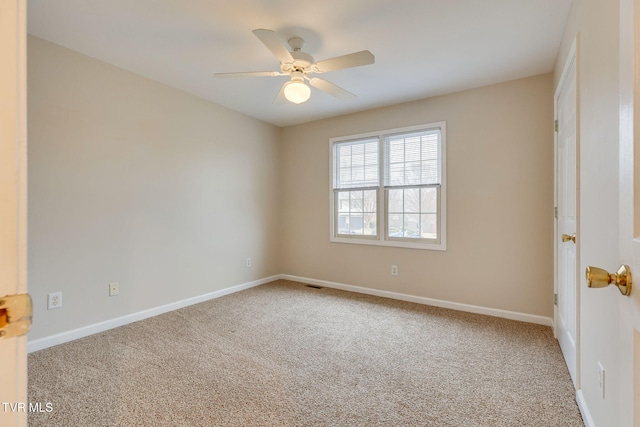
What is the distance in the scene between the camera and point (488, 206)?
3.27 meters

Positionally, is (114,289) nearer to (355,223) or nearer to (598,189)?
(355,223)

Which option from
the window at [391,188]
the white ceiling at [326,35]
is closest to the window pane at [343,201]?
the window at [391,188]

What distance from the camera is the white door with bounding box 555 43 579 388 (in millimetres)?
2025

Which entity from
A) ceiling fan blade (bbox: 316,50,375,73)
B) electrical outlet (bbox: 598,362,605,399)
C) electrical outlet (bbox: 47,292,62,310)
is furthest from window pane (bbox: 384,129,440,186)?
electrical outlet (bbox: 47,292,62,310)

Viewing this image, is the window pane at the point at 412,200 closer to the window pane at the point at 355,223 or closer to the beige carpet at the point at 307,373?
the window pane at the point at 355,223

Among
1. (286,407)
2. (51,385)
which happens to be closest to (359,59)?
(286,407)

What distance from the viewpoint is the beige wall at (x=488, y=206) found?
299cm

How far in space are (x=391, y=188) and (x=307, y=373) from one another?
8.37 feet

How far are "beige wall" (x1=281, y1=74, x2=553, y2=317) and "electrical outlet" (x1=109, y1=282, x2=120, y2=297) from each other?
2723 millimetres

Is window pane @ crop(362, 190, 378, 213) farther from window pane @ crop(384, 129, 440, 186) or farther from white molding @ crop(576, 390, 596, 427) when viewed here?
white molding @ crop(576, 390, 596, 427)

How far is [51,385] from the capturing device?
1.94m

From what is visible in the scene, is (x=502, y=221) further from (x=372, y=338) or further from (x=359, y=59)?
(x=359, y=59)

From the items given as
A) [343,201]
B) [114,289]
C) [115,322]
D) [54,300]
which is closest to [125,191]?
[114,289]

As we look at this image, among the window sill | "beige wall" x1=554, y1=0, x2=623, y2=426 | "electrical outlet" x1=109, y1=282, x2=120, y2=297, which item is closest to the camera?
"beige wall" x1=554, y1=0, x2=623, y2=426
